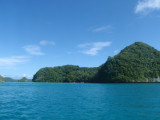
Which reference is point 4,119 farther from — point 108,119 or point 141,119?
point 141,119

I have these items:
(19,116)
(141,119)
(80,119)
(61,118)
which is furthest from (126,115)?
(19,116)

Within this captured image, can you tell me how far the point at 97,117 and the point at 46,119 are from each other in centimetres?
760

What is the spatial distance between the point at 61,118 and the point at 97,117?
17.9 feet

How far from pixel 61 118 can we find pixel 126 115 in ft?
34.2

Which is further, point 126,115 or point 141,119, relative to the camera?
point 126,115

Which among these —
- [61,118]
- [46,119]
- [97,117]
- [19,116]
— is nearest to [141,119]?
[97,117]

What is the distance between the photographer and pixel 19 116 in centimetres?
2367

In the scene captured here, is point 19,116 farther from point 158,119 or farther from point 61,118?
point 158,119

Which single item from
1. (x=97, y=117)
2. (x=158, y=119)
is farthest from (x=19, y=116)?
(x=158, y=119)

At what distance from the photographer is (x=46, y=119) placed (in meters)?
22.0

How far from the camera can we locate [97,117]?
2305 centimetres

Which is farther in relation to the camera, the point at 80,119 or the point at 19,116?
the point at 19,116

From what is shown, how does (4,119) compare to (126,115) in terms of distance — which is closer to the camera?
(4,119)

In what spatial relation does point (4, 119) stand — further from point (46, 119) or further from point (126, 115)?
point (126, 115)
